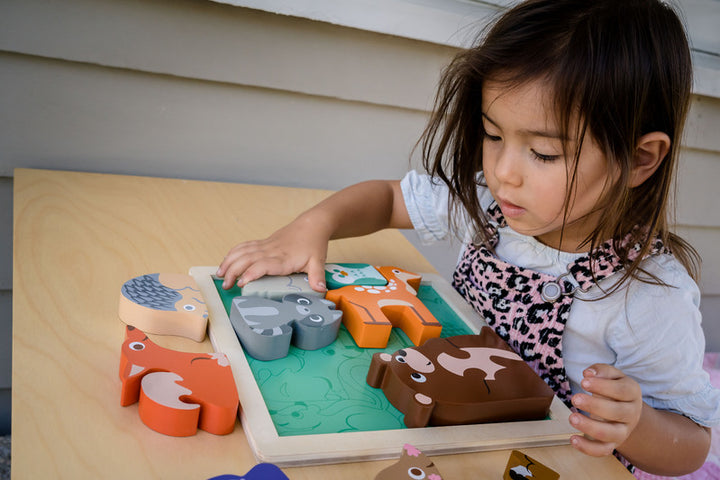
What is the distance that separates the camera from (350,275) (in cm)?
84

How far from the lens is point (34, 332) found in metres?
0.60

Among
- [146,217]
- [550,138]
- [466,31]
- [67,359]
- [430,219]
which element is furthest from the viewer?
[466,31]

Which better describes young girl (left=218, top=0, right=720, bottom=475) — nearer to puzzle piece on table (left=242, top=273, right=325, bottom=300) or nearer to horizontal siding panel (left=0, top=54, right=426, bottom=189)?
puzzle piece on table (left=242, top=273, right=325, bottom=300)

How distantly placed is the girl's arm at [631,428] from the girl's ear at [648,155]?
28cm

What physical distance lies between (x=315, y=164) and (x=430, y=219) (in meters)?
0.33

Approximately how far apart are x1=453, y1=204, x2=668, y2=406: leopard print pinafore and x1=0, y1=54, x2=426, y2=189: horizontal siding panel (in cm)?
47

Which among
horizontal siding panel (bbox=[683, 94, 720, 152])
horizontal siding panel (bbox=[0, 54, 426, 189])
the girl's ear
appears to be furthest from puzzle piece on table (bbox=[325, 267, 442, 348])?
horizontal siding panel (bbox=[683, 94, 720, 152])

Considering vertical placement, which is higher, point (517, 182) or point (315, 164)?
point (517, 182)

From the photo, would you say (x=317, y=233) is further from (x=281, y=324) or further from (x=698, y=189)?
(x=698, y=189)

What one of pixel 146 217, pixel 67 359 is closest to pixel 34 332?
pixel 67 359

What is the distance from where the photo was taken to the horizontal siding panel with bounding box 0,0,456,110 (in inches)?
38.7

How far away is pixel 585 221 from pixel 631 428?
33cm

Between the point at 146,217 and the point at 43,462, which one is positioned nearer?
the point at 43,462

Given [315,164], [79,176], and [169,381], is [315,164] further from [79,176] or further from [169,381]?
[169,381]
